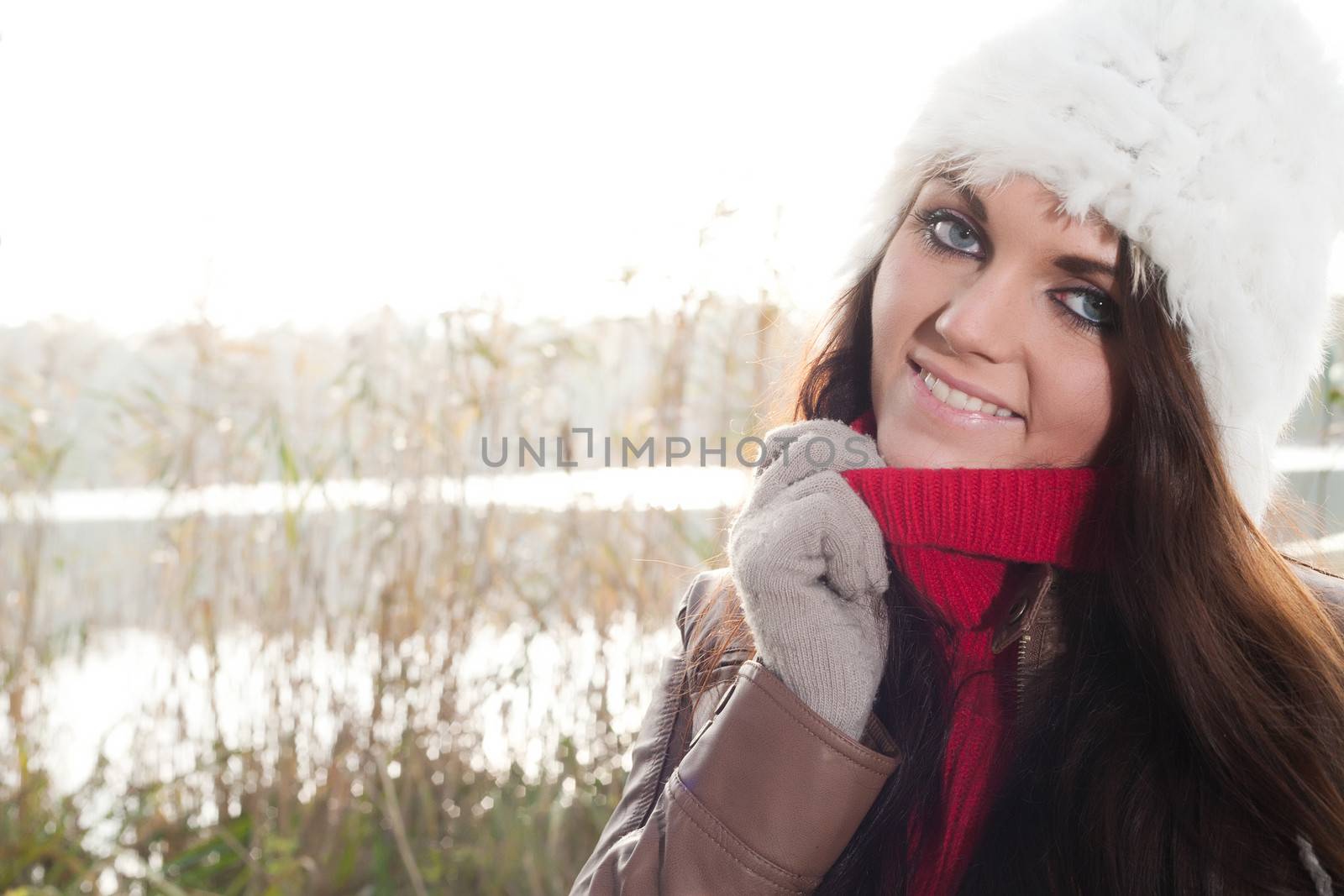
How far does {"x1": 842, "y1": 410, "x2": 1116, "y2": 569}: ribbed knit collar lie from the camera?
1.30m

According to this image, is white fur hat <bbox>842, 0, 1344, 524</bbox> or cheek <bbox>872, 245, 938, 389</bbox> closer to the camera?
white fur hat <bbox>842, 0, 1344, 524</bbox>

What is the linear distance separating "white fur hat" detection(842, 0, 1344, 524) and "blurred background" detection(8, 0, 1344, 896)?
3.80 feet

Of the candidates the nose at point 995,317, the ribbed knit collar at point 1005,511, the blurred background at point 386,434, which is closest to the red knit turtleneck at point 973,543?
the ribbed knit collar at point 1005,511

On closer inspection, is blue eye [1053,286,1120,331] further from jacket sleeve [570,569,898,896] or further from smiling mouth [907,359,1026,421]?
jacket sleeve [570,569,898,896]

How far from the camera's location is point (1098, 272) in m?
1.23

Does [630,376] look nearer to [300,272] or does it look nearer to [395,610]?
[395,610]

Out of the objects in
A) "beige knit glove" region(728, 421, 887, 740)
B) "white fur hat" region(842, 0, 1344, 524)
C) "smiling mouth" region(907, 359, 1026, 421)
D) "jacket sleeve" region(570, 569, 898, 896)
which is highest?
"white fur hat" region(842, 0, 1344, 524)

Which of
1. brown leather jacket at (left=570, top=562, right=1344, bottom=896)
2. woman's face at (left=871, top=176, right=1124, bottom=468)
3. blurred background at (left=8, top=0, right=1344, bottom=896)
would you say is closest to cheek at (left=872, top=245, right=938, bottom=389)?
woman's face at (left=871, top=176, right=1124, bottom=468)

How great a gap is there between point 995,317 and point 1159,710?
1.65ft

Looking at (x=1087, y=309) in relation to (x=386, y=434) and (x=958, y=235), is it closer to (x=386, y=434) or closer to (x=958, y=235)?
(x=958, y=235)

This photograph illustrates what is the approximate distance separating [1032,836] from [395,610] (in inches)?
71.2

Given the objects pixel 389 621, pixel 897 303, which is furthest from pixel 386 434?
pixel 897 303

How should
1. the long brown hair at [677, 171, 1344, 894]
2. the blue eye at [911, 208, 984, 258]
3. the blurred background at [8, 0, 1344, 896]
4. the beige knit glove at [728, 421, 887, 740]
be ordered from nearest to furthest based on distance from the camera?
1. the long brown hair at [677, 171, 1344, 894]
2. the beige knit glove at [728, 421, 887, 740]
3. the blue eye at [911, 208, 984, 258]
4. the blurred background at [8, 0, 1344, 896]

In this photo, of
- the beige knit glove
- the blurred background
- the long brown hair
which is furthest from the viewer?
the blurred background
